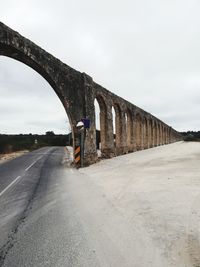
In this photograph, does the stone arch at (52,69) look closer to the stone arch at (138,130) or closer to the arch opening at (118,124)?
the arch opening at (118,124)

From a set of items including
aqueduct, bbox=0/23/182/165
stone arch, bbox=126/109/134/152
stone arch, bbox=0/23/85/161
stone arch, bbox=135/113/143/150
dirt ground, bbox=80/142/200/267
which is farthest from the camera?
stone arch, bbox=135/113/143/150

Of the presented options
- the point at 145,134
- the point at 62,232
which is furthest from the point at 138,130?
the point at 62,232

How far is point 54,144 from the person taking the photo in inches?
2675

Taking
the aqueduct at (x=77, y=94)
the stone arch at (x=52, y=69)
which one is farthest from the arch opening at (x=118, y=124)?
the stone arch at (x=52, y=69)

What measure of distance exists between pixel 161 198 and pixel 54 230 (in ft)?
8.03

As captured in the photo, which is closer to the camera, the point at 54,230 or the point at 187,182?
the point at 54,230

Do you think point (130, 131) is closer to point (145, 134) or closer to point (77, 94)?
point (145, 134)

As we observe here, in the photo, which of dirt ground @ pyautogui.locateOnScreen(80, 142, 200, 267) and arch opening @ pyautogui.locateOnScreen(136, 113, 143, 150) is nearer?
dirt ground @ pyautogui.locateOnScreen(80, 142, 200, 267)

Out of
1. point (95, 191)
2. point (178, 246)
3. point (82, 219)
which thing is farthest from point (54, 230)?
point (95, 191)

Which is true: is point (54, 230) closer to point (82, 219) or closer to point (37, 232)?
point (37, 232)

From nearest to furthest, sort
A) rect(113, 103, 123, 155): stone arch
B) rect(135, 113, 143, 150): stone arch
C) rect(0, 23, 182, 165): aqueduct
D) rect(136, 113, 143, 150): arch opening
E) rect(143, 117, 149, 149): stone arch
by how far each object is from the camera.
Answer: rect(0, 23, 182, 165): aqueduct < rect(113, 103, 123, 155): stone arch < rect(135, 113, 143, 150): stone arch < rect(136, 113, 143, 150): arch opening < rect(143, 117, 149, 149): stone arch

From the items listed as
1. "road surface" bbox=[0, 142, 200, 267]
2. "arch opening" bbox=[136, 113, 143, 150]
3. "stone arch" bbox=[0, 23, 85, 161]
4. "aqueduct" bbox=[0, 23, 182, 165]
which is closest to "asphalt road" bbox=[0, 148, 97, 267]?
"road surface" bbox=[0, 142, 200, 267]

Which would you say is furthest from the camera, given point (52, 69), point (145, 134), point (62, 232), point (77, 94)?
point (145, 134)

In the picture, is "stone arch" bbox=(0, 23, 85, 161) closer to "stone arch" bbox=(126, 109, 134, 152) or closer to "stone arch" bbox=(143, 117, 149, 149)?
"stone arch" bbox=(126, 109, 134, 152)
